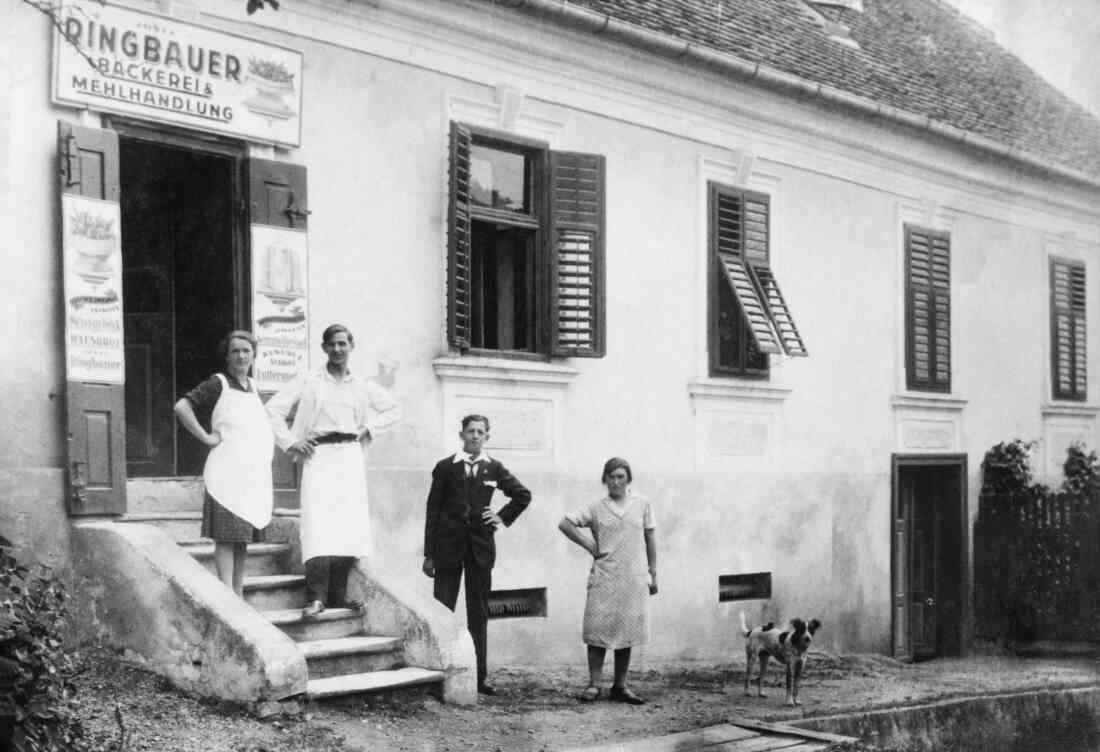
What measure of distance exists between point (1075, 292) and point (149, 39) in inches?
524

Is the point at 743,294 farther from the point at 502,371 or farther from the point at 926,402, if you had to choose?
the point at 926,402

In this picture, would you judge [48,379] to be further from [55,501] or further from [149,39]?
[149,39]

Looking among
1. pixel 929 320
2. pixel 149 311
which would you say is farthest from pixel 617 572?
pixel 929 320

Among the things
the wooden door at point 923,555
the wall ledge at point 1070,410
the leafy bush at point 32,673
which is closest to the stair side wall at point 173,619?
the leafy bush at point 32,673

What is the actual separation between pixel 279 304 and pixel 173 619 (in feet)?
8.34

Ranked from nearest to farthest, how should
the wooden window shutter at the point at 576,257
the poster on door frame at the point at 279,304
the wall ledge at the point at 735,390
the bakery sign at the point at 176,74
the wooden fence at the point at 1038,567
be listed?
the bakery sign at the point at 176,74
the poster on door frame at the point at 279,304
the wooden window shutter at the point at 576,257
the wall ledge at the point at 735,390
the wooden fence at the point at 1038,567

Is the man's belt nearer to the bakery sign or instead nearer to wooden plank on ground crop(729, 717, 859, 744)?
the bakery sign

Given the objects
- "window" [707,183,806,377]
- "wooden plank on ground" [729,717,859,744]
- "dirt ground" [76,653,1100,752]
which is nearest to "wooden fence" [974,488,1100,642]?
"dirt ground" [76,653,1100,752]

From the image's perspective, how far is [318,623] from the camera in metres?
9.70

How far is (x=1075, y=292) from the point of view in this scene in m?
19.7

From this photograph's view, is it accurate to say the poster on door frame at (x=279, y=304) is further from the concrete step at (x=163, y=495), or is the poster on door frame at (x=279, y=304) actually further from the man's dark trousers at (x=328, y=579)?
the man's dark trousers at (x=328, y=579)

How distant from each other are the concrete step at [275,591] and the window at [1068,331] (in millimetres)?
11919

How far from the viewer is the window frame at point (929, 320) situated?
16828 mm

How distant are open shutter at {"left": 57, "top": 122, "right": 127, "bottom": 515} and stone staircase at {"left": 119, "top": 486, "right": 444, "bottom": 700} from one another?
381mm
